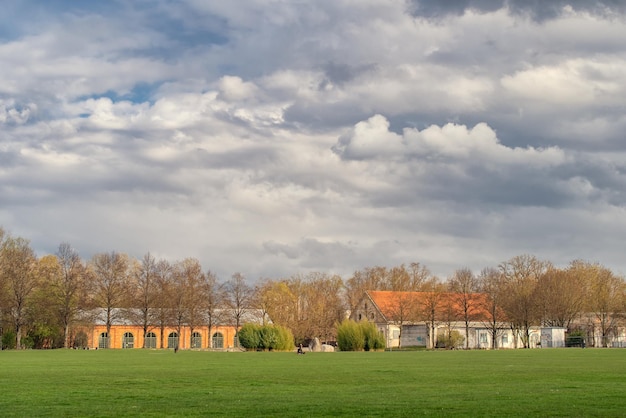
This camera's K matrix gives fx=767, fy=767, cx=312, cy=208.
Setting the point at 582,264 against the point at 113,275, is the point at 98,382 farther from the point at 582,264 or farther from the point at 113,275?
the point at 582,264

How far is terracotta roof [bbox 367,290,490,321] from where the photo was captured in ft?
440

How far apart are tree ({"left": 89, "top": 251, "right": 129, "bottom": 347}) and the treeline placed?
17cm

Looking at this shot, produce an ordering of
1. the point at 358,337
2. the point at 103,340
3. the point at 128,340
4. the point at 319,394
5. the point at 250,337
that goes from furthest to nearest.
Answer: the point at 128,340, the point at 103,340, the point at 358,337, the point at 250,337, the point at 319,394

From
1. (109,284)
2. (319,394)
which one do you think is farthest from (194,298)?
(319,394)

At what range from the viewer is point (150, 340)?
151250 millimetres

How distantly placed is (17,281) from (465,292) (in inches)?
2952

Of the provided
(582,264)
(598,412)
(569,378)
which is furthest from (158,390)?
(582,264)

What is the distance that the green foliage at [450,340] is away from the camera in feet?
394

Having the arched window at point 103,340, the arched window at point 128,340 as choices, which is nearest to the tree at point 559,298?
the arched window at point 128,340

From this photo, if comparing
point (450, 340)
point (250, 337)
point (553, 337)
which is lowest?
point (450, 340)

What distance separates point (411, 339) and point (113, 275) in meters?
54.0

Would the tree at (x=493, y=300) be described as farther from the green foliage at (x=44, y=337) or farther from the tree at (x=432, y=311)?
the green foliage at (x=44, y=337)

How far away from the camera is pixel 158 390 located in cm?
3020

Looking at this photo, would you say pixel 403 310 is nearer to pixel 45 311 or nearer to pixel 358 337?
pixel 358 337
